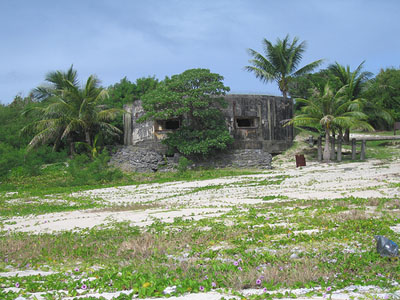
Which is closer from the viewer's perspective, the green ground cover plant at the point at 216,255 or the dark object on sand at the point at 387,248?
the green ground cover plant at the point at 216,255

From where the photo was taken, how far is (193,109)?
2391cm

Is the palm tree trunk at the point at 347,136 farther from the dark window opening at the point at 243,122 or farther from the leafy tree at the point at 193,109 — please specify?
the leafy tree at the point at 193,109

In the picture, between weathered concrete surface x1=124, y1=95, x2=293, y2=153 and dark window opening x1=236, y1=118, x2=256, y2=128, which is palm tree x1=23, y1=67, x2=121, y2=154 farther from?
dark window opening x1=236, y1=118, x2=256, y2=128

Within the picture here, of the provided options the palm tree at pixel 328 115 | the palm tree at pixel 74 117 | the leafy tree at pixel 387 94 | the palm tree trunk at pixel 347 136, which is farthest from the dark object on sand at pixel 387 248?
the leafy tree at pixel 387 94

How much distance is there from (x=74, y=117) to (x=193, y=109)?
7.73m

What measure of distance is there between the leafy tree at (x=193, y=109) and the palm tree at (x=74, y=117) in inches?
139

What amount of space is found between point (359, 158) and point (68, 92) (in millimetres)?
18803

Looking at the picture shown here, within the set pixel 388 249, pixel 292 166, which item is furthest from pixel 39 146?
pixel 388 249

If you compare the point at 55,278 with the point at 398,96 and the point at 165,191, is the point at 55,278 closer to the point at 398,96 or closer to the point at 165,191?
the point at 165,191

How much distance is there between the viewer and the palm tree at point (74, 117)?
980 inches

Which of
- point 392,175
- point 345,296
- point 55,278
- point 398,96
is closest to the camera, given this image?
point 345,296

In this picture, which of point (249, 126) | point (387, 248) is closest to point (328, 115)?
point (249, 126)

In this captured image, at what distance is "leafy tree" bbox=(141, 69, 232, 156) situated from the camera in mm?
23141

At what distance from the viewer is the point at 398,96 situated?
35094mm
